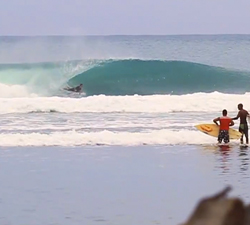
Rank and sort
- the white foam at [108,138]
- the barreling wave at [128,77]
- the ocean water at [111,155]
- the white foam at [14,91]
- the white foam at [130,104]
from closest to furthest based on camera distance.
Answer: the ocean water at [111,155] < the white foam at [108,138] < the white foam at [130,104] < the white foam at [14,91] < the barreling wave at [128,77]

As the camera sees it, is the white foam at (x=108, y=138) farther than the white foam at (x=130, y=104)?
No

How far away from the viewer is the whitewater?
1482cm

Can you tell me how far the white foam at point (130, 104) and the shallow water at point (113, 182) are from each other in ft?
26.9

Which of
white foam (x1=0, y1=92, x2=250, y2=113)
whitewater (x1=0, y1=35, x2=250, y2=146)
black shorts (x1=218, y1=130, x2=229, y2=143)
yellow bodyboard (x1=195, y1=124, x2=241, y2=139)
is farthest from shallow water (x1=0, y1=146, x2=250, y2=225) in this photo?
white foam (x1=0, y1=92, x2=250, y2=113)

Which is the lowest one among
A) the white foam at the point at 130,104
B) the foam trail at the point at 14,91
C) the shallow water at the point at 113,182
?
the shallow water at the point at 113,182

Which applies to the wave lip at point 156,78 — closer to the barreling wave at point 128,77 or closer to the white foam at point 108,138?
the barreling wave at point 128,77

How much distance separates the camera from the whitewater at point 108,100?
48.6 ft

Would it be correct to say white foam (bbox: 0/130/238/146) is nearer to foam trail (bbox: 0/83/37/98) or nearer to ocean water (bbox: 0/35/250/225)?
ocean water (bbox: 0/35/250/225)

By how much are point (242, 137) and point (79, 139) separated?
3.61 metres

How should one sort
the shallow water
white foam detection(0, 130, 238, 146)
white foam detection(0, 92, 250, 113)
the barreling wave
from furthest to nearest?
the barreling wave → white foam detection(0, 92, 250, 113) → white foam detection(0, 130, 238, 146) → the shallow water

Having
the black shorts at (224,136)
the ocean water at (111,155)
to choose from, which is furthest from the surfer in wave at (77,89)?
the black shorts at (224,136)

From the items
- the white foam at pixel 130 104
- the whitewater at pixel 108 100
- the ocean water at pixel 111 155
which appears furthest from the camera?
the white foam at pixel 130 104

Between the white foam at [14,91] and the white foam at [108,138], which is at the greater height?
the white foam at [14,91]

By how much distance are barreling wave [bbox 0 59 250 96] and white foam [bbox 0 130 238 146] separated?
554 inches
